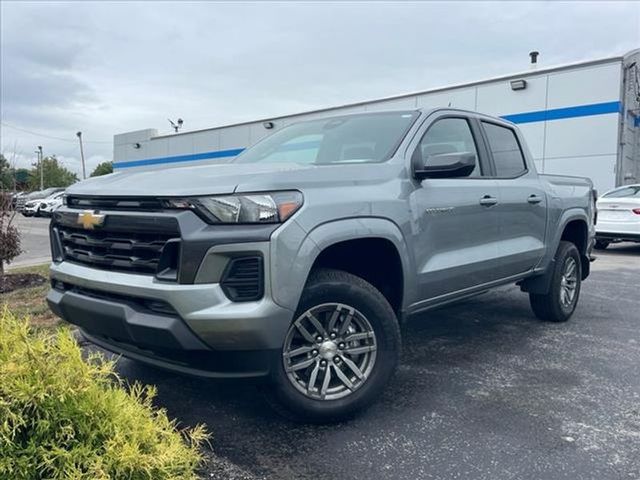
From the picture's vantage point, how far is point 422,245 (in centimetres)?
352

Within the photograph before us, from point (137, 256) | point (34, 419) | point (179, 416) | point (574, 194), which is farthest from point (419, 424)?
point (574, 194)

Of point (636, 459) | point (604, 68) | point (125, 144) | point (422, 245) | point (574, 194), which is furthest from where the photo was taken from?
point (125, 144)

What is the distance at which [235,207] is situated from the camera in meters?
2.65

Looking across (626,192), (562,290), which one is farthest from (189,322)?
(626,192)

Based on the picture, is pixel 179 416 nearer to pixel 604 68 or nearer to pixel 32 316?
pixel 32 316

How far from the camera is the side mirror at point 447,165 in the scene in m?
3.38

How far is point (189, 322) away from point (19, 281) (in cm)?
562

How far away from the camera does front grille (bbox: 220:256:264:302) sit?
8.53 ft

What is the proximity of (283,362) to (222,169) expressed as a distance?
3.68 ft

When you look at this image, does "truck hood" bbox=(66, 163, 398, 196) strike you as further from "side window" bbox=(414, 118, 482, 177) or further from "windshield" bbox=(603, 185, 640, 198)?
"windshield" bbox=(603, 185, 640, 198)

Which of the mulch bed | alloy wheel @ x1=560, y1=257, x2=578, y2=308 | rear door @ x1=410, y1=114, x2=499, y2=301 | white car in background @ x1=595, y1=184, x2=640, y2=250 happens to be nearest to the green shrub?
rear door @ x1=410, y1=114, x2=499, y2=301

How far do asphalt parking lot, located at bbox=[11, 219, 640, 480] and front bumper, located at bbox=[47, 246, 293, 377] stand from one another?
0.25 m

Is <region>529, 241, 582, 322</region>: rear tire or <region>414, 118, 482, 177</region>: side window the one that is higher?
<region>414, 118, 482, 177</region>: side window

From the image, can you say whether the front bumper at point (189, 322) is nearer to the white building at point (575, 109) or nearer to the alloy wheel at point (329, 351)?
the alloy wheel at point (329, 351)
